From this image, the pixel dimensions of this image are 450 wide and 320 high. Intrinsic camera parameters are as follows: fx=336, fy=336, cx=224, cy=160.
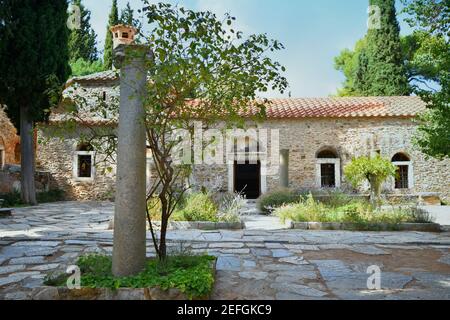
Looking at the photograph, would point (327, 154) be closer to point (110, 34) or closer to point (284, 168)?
point (284, 168)

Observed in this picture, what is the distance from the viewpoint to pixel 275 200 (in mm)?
10312

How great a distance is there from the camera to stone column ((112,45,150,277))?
2.99 meters

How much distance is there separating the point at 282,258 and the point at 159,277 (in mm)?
2006

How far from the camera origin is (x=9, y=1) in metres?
10.4

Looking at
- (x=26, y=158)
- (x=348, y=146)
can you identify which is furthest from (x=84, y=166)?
(x=348, y=146)

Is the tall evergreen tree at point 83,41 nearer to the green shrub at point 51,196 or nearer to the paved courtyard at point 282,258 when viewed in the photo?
the green shrub at point 51,196

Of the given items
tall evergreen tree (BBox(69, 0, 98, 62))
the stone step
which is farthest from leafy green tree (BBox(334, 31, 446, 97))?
tall evergreen tree (BBox(69, 0, 98, 62))

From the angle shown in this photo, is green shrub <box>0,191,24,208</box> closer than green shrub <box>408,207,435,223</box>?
No

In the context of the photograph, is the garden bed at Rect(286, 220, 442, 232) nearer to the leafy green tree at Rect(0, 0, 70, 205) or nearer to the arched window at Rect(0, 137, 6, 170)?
the leafy green tree at Rect(0, 0, 70, 205)

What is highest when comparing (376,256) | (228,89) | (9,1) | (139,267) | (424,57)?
(9,1)

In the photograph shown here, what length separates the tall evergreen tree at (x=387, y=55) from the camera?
1811 cm

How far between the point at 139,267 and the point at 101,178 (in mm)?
12820
